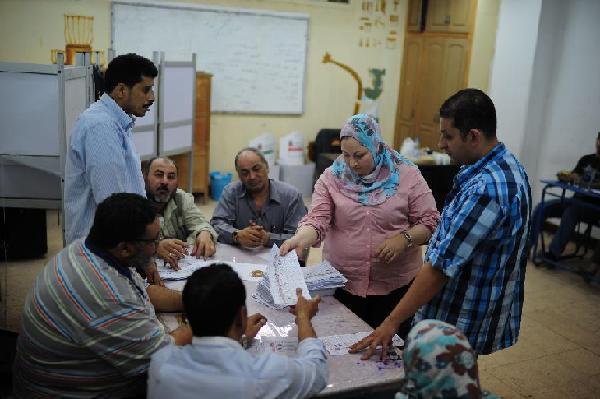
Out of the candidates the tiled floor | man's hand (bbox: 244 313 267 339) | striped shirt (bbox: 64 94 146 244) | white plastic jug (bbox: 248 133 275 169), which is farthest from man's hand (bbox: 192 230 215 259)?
white plastic jug (bbox: 248 133 275 169)

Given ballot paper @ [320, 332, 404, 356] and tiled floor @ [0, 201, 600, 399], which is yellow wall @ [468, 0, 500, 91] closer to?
tiled floor @ [0, 201, 600, 399]

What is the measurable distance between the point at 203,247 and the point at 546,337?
246 centimetres

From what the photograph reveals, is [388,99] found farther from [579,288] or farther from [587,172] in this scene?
[579,288]

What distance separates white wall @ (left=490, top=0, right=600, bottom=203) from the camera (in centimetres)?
571

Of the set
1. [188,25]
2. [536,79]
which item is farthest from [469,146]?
[188,25]

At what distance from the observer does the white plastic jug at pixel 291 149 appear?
23.3 ft

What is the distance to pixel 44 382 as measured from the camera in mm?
1615

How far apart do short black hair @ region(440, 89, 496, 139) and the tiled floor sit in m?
1.91

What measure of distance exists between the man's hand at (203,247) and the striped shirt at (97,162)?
433mm

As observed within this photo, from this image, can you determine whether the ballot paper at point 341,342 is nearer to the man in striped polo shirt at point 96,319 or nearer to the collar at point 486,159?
the man in striped polo shirt at point 96,319

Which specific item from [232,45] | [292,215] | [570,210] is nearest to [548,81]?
[570,210]

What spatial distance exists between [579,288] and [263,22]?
4.49m

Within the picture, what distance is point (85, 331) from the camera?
1543mm

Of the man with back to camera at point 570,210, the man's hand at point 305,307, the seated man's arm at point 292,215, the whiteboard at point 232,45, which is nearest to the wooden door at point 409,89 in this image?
the whiteboard at point 232,45
